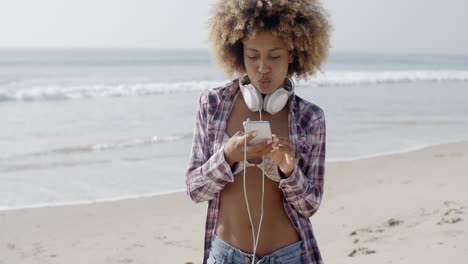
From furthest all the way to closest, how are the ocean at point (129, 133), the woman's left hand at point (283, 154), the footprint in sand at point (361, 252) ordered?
the ocean at point (129, 133)
the footprint in sand at point (361, 252)
the woman's left hand at point (283, 154)

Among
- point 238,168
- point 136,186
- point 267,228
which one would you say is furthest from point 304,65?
point 136,186

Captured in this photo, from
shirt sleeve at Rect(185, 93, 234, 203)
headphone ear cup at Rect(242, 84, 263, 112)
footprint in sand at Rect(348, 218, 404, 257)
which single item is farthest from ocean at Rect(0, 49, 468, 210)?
footprint in sand at Rect(348, 218, 404, 257)

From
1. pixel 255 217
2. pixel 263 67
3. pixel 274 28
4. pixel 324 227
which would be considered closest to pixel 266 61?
pixel 263 67

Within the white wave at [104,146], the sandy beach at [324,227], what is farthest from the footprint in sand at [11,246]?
the white wave at [104,146]

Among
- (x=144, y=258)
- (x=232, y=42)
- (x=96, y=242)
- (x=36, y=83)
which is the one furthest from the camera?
(x=36, y=83)

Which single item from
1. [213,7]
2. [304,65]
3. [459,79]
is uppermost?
[213,7]

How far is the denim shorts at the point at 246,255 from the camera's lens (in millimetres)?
2178

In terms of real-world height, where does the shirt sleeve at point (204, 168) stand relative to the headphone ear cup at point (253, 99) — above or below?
below

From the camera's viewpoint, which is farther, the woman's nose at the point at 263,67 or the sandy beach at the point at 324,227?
the sandy beach at the point at 324,227

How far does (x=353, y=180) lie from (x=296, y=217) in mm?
5927

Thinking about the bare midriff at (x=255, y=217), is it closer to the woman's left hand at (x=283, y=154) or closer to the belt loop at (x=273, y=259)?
the belt loop at (x=273, y=259)

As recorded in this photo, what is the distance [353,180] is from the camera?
26.3 feet

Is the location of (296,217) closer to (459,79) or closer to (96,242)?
(96,242)

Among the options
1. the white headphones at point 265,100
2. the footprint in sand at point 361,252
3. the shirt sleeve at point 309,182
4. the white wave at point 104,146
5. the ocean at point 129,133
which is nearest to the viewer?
the shirt sleeve at point 309,182
